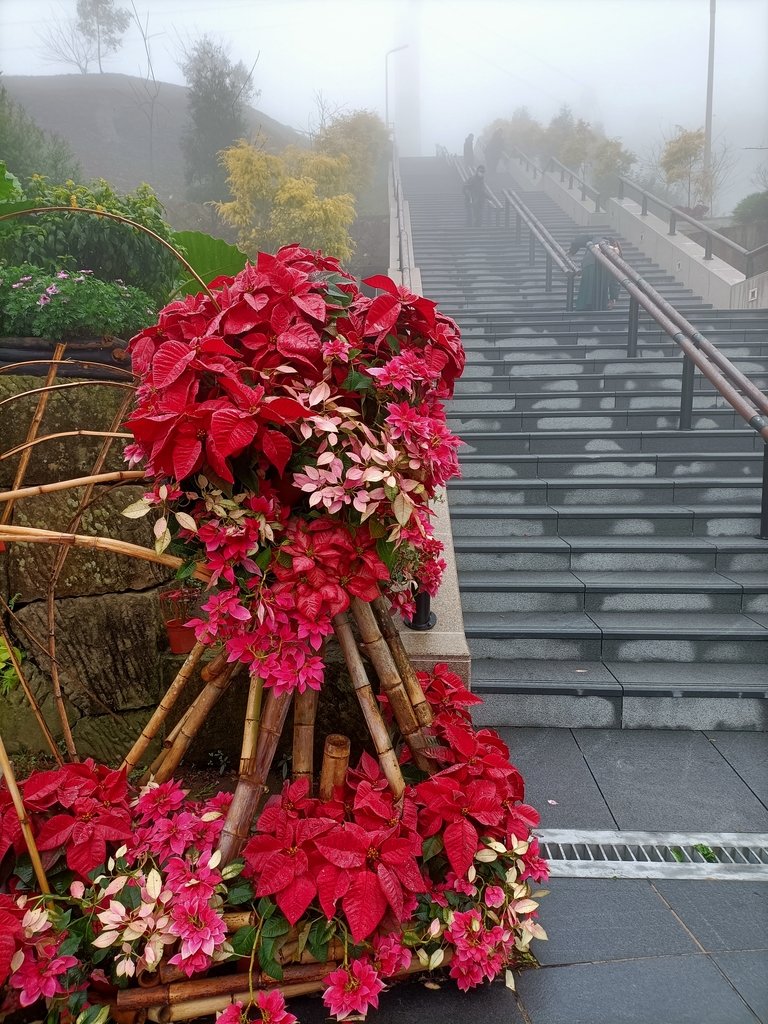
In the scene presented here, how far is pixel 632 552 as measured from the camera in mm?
3873

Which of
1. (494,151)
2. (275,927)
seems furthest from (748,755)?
(494,151)

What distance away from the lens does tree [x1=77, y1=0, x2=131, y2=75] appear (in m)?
3.11

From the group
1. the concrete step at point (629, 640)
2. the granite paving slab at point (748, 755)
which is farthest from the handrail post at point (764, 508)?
the granite paving slab at point (748, 755)

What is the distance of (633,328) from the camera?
589cm

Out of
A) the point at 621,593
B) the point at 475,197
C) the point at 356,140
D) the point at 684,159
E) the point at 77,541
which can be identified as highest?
the point at 475,197

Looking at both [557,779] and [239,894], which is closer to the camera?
[239,894]

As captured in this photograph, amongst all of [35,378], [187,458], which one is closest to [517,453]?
[35,378]

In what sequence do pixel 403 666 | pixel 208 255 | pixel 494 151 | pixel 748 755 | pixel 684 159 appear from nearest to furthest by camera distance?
pixel 403 666, pixel 748 755, pixel 208 255, pixel 684 159, pixel 494 151

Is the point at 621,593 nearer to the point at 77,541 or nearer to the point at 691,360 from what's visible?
the point at 691,360

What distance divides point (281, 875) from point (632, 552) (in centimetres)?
298

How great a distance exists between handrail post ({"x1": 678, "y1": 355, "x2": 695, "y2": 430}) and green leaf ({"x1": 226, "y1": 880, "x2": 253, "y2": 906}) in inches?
172

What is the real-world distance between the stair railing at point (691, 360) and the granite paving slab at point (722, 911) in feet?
7.68

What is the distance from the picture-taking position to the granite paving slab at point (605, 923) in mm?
1751

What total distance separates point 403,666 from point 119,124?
4.50m
